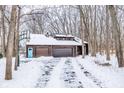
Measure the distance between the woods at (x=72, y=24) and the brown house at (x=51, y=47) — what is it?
3.76 feet

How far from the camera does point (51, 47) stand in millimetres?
17703

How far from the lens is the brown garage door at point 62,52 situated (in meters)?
18.0

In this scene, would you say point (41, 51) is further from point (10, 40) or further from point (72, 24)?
point (10, 40)

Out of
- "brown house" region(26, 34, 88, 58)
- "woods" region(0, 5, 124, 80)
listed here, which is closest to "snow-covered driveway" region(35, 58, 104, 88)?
"woods" region(0, 5, 124, 80)

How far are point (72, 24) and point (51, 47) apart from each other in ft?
14.1

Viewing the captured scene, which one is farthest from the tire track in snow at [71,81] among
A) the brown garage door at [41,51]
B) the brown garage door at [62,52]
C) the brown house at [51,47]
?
the brown garage door at [62,52]

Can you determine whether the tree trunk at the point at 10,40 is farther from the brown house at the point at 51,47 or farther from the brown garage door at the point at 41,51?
the brown garage door at the point at 41,51

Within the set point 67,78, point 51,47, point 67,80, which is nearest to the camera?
point 67,80

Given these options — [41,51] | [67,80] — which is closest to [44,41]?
[41,51]

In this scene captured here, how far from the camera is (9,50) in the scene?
→ 16.5 ft

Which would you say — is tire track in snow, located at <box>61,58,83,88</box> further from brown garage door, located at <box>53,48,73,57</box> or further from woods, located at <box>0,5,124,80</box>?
brown garage door, located at <box>53,48,73,57</box>
